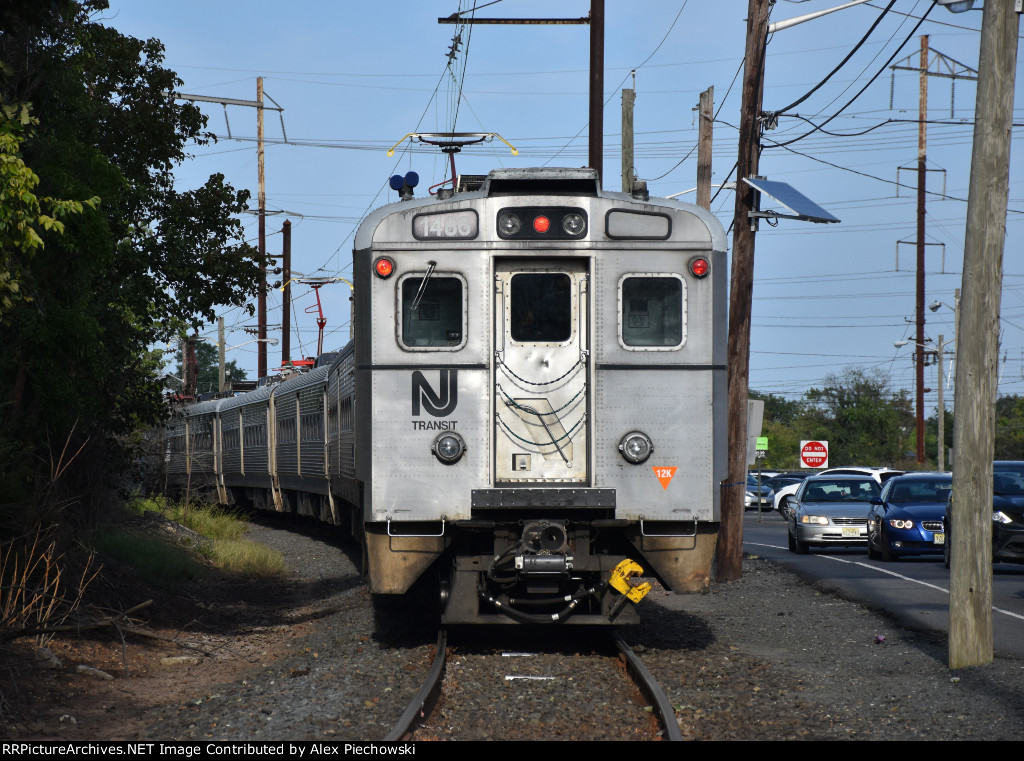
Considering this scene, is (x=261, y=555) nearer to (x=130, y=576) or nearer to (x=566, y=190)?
(x=130, y=576)

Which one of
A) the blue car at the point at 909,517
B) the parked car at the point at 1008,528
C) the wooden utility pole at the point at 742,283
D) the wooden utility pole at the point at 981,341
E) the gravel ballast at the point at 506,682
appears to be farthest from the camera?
the blue car at the point at 909,517

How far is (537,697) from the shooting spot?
813 centimetres

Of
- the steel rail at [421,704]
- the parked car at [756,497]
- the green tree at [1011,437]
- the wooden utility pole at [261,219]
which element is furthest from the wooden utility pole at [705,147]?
the green tree at [1011,437]

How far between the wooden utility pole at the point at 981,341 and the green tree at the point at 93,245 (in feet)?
21.3

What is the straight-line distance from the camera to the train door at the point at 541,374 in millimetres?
9688

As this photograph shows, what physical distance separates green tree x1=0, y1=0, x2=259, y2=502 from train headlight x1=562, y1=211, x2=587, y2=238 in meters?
3.91

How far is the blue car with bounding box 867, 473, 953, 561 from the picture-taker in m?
19.2

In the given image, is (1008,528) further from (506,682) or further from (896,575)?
(506,682)

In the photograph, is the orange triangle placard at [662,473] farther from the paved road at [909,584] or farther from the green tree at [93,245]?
the green tree at [93,245]

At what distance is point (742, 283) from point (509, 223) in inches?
268

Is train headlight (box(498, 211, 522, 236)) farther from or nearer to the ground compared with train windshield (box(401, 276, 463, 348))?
farther from the ground

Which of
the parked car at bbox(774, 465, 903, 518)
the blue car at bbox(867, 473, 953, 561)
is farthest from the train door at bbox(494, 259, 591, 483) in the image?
the parked car at bbox(774, 465, 903, 518)

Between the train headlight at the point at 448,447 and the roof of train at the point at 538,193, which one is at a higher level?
the roof of train at the point at 538,193

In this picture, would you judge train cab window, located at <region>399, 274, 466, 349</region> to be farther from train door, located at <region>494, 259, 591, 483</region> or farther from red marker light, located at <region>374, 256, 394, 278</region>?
train door, located at <region>494, 259, 591, 483</region>
